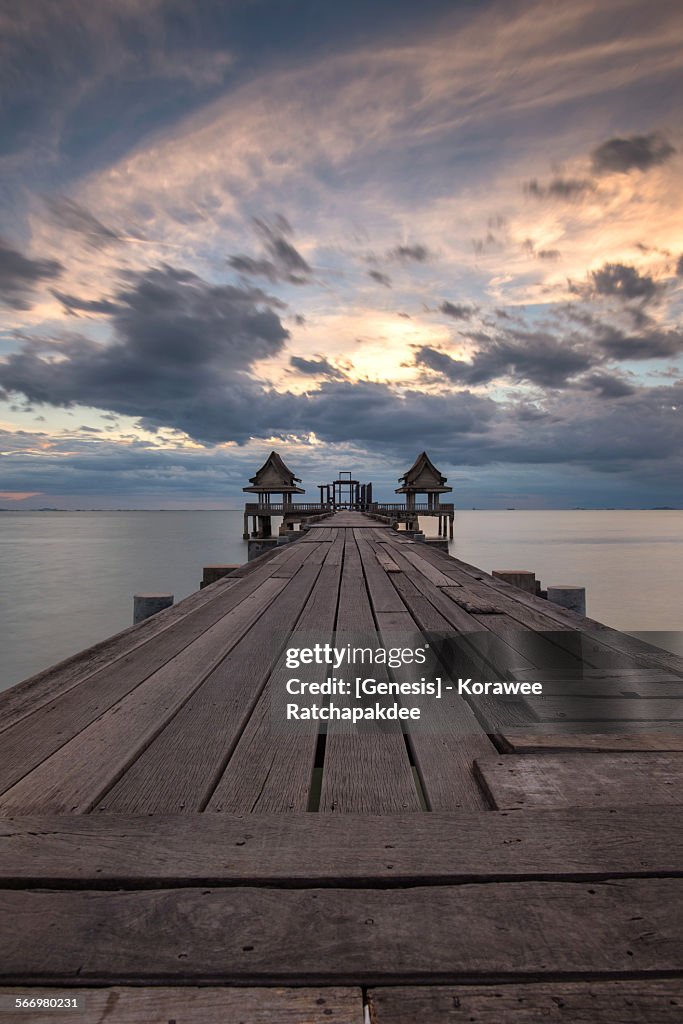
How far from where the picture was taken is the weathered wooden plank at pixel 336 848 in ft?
4.36

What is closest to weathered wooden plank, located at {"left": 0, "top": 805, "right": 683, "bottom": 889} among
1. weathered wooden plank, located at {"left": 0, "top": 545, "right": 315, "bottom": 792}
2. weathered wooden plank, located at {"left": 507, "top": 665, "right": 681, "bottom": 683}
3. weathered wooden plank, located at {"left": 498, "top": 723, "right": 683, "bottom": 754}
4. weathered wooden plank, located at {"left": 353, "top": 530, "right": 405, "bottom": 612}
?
weathered wooden plank, located at {"left": 498, "top": 723, "right": 683, "bottom": 754}

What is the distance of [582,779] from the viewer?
70.6 inches

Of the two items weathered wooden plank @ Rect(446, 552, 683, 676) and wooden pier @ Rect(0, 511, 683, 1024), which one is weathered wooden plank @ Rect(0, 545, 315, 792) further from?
weathered wooden plank @ Rect(446, 552, 683, 676)

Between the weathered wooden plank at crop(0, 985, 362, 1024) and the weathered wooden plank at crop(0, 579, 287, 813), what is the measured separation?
713 millimetres

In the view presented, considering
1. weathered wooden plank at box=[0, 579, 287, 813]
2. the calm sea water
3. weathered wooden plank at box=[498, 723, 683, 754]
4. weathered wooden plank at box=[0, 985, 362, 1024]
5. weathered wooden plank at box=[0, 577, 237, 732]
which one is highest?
weathered wooden plank at box=[498, 723, 683, 754]

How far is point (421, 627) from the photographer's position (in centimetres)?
388

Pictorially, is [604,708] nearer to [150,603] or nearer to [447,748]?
[447,748]

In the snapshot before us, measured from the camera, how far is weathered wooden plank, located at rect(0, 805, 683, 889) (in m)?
1.33

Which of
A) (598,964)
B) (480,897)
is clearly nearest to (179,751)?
(480,897)

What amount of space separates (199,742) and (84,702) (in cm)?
80

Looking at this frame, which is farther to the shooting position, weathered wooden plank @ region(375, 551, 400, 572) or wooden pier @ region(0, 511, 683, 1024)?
weathered wooden plank @ region(375, 551, 400, 572)

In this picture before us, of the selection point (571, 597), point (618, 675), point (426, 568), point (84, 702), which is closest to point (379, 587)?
point (426, 568)

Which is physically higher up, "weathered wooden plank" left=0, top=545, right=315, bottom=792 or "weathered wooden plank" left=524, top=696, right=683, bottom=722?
"weathered wooden plank" left=524, top=696, right=683, bottom=722

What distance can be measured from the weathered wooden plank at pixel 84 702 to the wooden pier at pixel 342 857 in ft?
0.06
